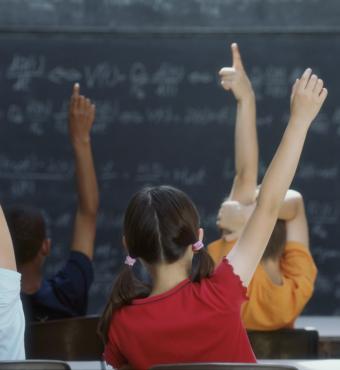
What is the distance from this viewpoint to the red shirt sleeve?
266 centimetres

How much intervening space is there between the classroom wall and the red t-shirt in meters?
3.25

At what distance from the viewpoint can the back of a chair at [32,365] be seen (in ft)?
8.14

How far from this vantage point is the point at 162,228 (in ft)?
8.79

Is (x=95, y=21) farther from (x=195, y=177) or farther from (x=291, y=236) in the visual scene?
(x=291, y=236)

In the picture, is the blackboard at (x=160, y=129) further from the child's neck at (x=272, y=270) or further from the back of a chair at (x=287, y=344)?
the back of a chair at (x=287, y=344)

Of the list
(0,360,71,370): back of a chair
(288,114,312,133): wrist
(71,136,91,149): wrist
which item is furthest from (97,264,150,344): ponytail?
(71,136,91,149): wrist

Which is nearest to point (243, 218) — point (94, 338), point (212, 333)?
point (94, 338)

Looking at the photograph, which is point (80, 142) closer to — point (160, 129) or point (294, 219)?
point (294, 219)

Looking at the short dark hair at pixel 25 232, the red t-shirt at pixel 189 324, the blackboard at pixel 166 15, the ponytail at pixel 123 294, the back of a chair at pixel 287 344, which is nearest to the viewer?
the red t-shirt at pixel 189 324

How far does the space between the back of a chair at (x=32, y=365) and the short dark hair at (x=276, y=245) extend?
152cm

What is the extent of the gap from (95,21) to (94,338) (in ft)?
8.03

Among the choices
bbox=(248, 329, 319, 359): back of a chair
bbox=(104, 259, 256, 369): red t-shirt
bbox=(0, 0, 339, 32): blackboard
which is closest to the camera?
bbox=(104, 259, 256, 369): red t-shirt

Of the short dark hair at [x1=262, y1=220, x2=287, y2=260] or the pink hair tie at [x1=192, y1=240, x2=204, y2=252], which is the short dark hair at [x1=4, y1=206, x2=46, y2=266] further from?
the pink hair tie at [x1=192, y1=240, x2=204, y2=252]

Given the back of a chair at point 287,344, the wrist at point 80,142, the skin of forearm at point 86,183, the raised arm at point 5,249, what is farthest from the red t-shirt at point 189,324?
the wrist at point 80,142
